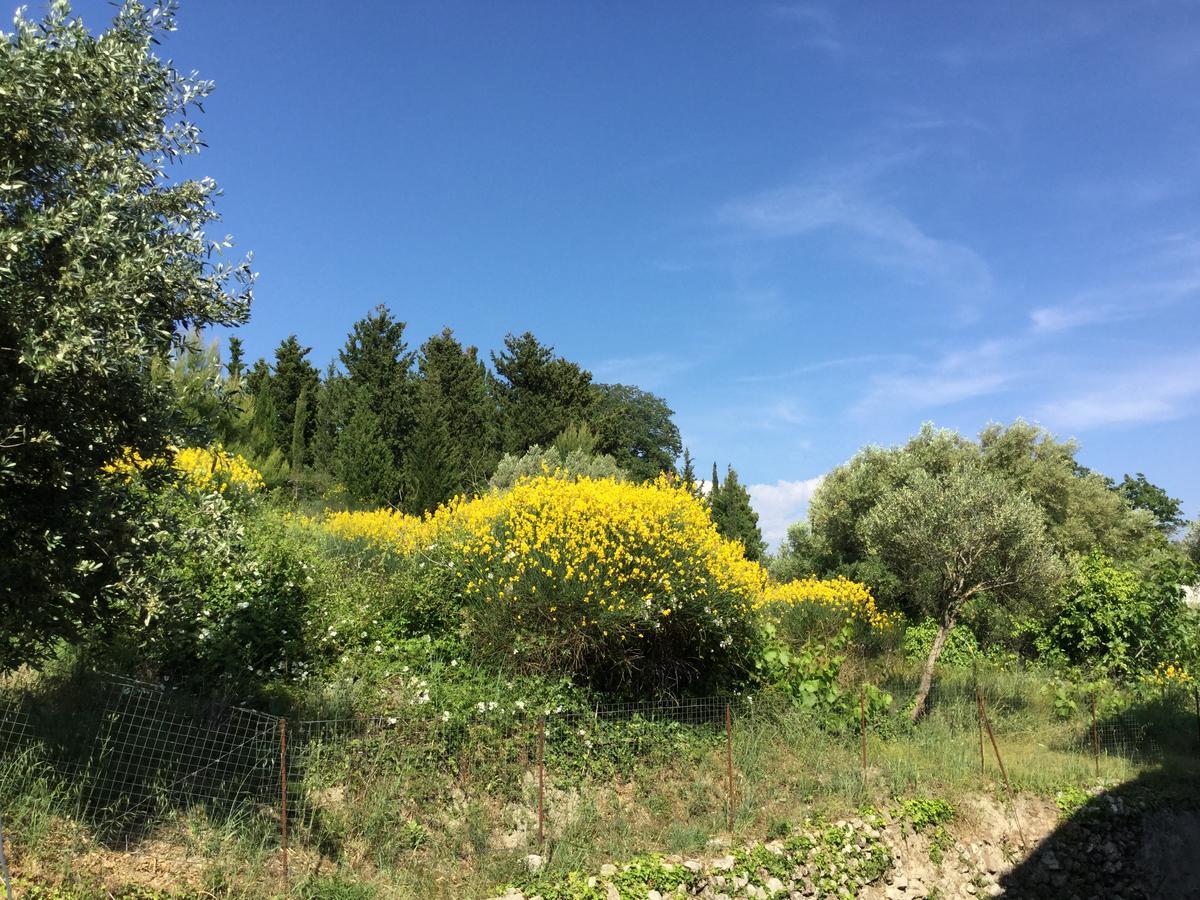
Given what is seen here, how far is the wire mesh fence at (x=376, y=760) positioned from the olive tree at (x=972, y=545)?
3.16 m

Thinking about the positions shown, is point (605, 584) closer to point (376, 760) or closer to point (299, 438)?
point (376, 760)

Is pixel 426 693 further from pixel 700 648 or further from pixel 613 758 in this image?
pixel 700 648

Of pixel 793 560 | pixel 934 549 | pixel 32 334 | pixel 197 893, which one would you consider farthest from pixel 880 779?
pixel 793 560

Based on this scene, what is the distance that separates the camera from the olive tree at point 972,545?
44.6 feet

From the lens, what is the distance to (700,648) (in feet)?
39.8

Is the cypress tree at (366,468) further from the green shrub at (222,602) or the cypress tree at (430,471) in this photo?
the green shrub at (222,602)

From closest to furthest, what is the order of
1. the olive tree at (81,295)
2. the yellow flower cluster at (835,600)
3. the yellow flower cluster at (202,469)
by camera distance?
1. the olive tree at (81,295)
2. the yellow flower cluster at (202,469)
3. the yellow flower cluster at (835,600)

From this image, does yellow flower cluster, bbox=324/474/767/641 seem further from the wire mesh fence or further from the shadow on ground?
the shadow on ground

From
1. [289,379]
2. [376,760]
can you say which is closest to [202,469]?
[376,760]

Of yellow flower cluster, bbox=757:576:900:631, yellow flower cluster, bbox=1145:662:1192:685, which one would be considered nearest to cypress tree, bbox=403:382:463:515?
yellow flower cluster, bbox=757:576:900:631

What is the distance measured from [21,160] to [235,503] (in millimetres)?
7109

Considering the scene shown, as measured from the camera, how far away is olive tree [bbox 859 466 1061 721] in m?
13.6

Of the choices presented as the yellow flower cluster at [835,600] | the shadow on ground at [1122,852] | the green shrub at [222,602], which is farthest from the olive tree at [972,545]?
the green shrub at [222,602]

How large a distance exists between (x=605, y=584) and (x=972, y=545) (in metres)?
6.73
